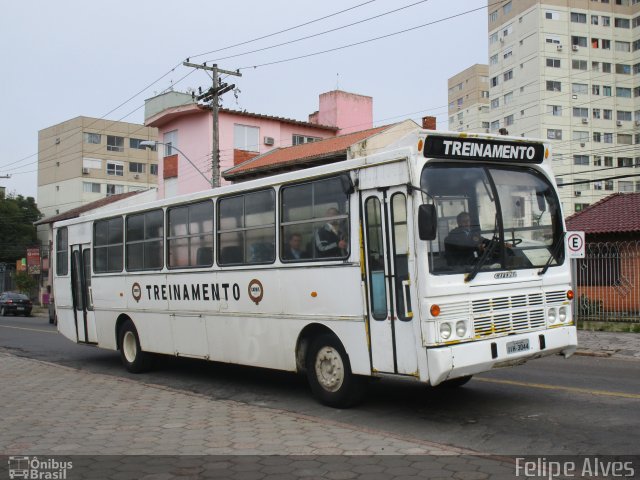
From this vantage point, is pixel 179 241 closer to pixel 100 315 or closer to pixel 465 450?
pixel 100 315

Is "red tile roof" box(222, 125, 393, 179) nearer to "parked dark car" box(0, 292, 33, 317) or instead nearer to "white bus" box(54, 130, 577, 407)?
"parked dark car" box(0, 292, 33, 317)

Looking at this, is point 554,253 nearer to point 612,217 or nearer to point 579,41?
point 612,217

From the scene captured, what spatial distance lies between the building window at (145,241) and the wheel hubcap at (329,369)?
417cm

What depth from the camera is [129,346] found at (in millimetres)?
12758

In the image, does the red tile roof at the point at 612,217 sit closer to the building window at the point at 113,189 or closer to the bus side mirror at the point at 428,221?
the bus side mirror at the point at 428,221

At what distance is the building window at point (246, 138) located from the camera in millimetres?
40000

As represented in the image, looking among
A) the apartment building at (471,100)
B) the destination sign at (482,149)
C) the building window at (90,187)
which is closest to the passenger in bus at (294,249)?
the destination sign at (482,149)

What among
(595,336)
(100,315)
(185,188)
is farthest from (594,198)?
(100,315)

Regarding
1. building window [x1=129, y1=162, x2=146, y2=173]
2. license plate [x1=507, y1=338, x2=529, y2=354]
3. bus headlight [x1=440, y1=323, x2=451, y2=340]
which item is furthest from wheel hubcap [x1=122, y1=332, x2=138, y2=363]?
building window [x1=129, y1=162, x2=146, y2=173]

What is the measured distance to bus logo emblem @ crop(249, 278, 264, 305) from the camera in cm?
938

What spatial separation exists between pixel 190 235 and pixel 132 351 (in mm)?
3107

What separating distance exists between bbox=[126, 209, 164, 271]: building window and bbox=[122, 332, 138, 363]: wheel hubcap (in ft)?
4.21

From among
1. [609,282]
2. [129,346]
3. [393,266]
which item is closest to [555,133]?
[609,282]

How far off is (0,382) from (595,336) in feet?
44.3
